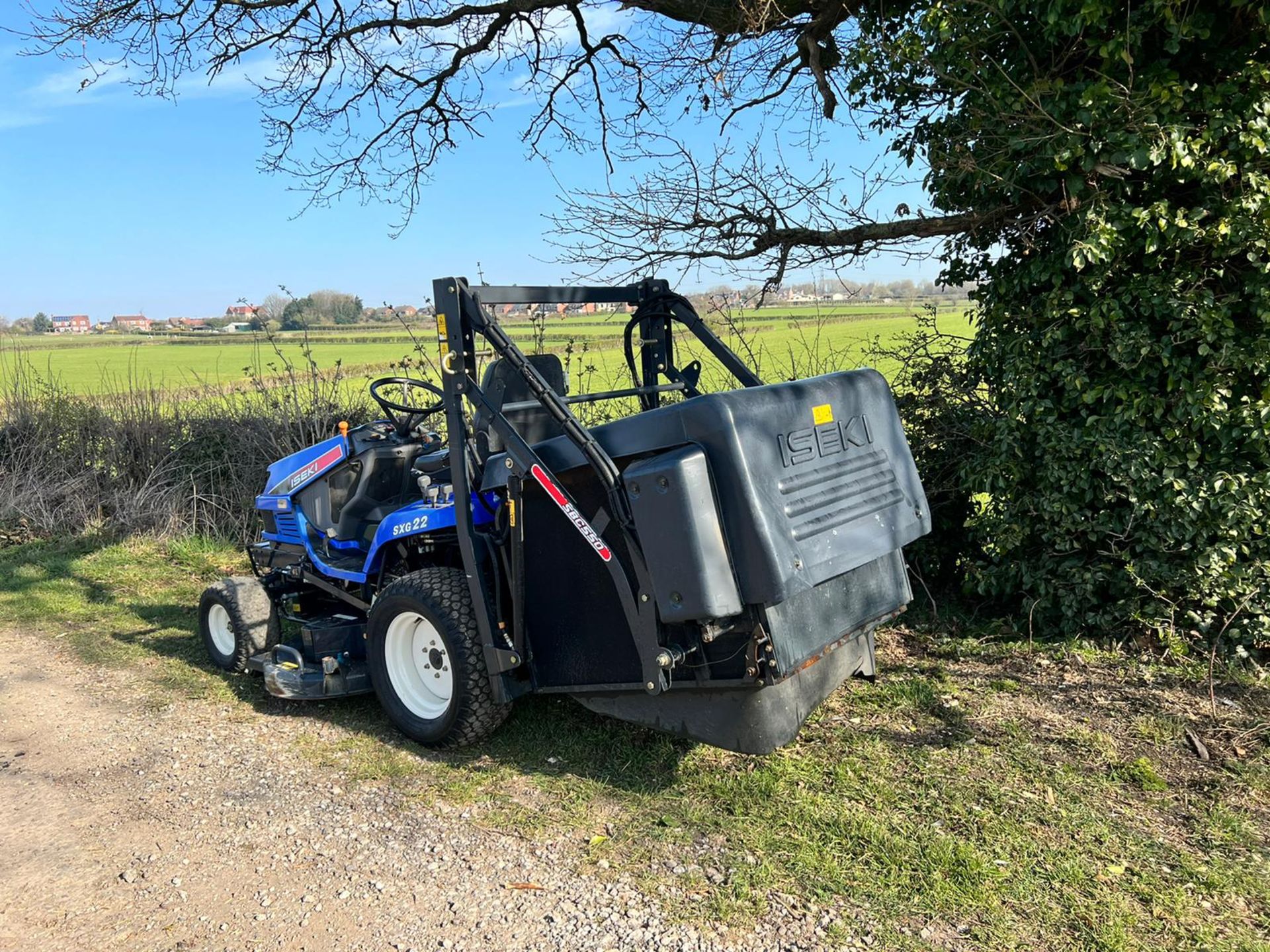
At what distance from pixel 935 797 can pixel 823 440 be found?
1.44 metres

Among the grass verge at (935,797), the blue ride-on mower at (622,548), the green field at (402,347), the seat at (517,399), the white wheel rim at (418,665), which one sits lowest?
the grass verge at (935,797)

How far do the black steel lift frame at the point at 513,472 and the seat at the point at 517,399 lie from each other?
4cm

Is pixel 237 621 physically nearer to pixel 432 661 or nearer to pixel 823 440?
pixel 432 661

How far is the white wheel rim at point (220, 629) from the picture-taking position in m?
5.24

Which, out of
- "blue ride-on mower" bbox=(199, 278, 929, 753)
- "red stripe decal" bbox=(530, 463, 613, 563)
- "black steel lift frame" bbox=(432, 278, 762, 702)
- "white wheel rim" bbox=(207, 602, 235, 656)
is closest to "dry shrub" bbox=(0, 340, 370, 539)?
"white wheel rim" bbox=(207, 602, 235, 656)

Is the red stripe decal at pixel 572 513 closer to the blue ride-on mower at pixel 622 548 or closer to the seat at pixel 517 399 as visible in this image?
the blue ride-on mower at pixel 622 548

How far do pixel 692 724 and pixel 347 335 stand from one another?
9161 mm

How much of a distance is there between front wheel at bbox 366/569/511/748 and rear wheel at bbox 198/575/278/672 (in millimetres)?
956

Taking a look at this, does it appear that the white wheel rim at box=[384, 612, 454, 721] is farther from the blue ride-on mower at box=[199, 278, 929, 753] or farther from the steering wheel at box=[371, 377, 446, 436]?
the steering wheel at box=[371, 377, 446, 436]

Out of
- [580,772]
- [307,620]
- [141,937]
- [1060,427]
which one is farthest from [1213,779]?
[307,620]

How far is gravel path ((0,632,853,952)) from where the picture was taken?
110 inches

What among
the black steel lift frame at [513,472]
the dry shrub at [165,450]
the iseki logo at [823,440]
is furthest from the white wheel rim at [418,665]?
the dry shrub at [165,450]

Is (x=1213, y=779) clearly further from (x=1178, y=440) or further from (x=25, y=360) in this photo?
(x=25, y=360)

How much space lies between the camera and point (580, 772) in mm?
3781
